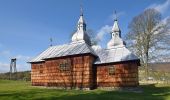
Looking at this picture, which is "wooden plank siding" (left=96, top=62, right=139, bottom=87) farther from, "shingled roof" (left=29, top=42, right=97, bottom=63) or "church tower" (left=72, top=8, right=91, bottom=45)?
"church tower" (left=72, top=8, right=91, bottom=45)

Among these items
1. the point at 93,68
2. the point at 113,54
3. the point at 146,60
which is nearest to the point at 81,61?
the point at 93,68

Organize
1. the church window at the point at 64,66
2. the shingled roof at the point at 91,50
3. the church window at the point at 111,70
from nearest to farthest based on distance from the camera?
the church window at the point at 111,70 → the shingled roof at the point at 91,50 → the church window at the point at 64,66

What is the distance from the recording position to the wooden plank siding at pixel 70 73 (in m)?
30.4

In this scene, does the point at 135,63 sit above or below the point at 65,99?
above

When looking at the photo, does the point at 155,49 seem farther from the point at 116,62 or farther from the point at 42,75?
the point at 42,75

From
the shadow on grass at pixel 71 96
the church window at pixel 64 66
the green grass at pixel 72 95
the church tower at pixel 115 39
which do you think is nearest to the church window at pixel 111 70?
the church tower at pixel 115 39

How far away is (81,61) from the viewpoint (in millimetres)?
30797

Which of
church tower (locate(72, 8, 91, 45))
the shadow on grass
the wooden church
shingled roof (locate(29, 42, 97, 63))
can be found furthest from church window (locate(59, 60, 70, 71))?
the shadow on grass

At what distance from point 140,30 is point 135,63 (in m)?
14.5

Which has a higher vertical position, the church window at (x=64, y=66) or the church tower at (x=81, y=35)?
the church tower at (x=81, y=35)

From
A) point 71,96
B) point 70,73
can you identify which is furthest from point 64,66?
point 71,96

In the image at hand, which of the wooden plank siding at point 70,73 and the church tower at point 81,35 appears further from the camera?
the church tower at point 81,35

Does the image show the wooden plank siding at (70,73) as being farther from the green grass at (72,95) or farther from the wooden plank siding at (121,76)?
the green grass at (72,95)

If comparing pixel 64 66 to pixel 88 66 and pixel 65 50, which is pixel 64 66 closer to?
pixel 65 50
